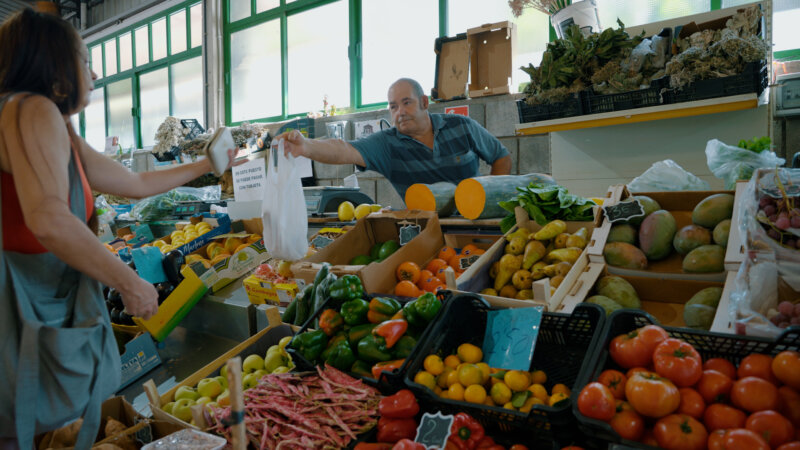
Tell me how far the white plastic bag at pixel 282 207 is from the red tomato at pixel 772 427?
1.78 m

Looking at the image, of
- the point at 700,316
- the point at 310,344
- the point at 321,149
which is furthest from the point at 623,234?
the point at 321,149

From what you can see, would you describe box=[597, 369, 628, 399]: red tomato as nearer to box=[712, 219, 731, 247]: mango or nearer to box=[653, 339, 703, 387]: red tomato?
box=[653, 339, 703, 387]: red tomato

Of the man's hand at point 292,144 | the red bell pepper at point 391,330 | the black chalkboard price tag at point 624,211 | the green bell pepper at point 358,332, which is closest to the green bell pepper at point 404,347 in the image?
the red bell pepper at point 391,330

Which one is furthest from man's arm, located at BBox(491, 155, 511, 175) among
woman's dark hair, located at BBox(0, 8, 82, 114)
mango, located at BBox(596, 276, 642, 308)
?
woman's dark hair, located at BBox(0, 8, 82, 114)

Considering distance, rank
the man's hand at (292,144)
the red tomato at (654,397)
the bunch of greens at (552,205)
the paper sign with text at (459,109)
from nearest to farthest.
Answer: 1. the red tomato at (654,397)
2. the bunch of greens at (552,205)
3. the man's hand at (292,144)
4. the paper sign with text at (459,109)

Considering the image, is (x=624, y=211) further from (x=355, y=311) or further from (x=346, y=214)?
(x=346, y=214)

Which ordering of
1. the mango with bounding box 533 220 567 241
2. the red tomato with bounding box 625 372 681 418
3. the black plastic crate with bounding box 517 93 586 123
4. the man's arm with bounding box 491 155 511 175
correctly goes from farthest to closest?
the man's arm with bounding box 491 155 511 175 < the black plastic crate with bounding box 517 93 586 123 < the mango with bounding box 533 220 567 241 < the red tomato with bounding box 625 372 681 418

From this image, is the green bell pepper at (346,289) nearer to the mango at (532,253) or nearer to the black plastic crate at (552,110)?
the mango at (532,253)

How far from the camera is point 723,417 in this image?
0.95m

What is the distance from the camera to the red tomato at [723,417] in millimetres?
940

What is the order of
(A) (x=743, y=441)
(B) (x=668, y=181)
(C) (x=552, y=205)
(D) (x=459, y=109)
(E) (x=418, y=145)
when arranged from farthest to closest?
(D) (x=459, y=109) < (E) (x=418, y=145) < (B) (x=668, y=181) < (C) (x=552, y=205) < (A) (x=743, y=441)

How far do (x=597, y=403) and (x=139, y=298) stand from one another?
114cm

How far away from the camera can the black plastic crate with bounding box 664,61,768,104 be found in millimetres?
2723

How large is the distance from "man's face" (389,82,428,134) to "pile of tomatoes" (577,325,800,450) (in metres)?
2.36
